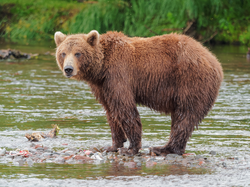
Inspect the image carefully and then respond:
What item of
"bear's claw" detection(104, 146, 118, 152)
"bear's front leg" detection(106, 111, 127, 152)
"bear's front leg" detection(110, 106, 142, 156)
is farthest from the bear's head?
"bear's claw" detection(104, 146, 118, 152)

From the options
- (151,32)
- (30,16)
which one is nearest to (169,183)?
(151,32)

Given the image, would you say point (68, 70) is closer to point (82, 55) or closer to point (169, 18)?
point (82, 55)

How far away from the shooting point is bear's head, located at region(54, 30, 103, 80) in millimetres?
6000

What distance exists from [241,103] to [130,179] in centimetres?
541

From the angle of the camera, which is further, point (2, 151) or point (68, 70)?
point (2, 151)

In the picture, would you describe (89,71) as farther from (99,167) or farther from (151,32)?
(151,32)

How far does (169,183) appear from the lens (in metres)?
4.98

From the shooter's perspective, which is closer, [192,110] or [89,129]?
[192,110]

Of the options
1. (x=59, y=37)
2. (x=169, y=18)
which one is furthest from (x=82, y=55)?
(x=169, y=18)

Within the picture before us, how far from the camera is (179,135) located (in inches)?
246

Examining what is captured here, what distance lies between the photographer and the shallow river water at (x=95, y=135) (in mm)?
5129

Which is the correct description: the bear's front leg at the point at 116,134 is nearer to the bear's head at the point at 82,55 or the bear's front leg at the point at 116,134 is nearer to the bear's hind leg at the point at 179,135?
the bear's hind leg at the point at 179,135

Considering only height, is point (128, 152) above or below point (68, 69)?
below

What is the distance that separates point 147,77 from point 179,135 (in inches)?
34.4
